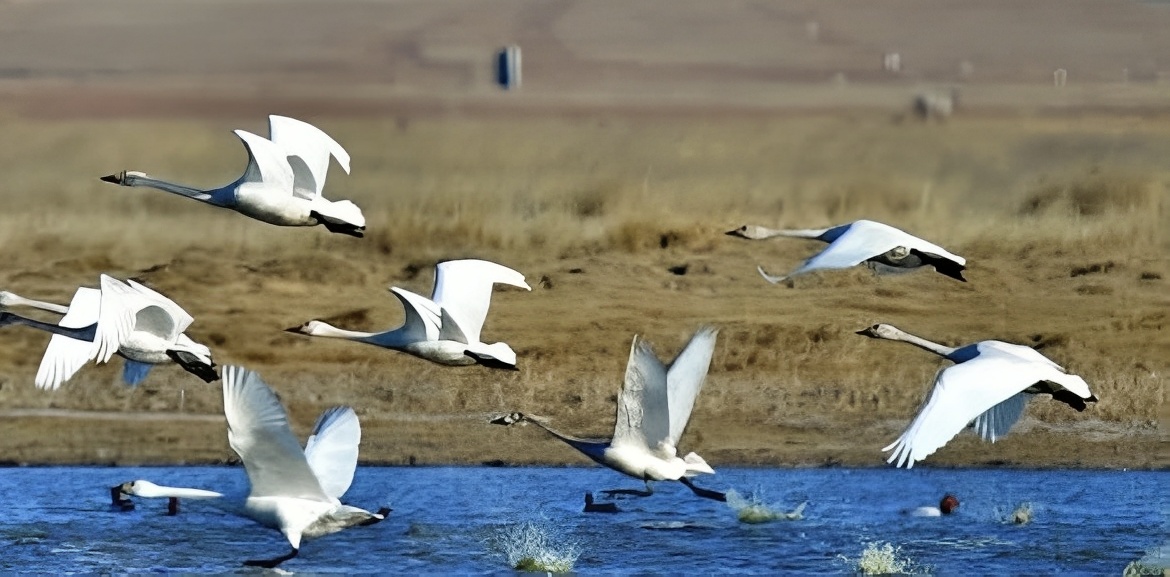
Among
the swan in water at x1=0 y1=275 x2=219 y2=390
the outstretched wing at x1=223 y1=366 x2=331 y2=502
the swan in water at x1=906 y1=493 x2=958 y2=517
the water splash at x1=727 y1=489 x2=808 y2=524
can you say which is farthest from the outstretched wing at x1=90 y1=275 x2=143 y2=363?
the swan in water at x1=906 y1=493 x2=958 y2=517

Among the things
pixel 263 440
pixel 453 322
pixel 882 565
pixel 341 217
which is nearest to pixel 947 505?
pixel 882 565

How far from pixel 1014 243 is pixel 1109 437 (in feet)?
24.6

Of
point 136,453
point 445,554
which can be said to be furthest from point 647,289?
point 445,554

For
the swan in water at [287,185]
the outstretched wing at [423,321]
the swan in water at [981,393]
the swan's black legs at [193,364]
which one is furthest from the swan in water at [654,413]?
the swan's black legs at [193,364]

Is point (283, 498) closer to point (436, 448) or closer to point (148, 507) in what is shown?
point (148, 507)

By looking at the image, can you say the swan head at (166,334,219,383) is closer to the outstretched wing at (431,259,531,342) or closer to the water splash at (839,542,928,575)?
the outstretched wing at (431,259,531,342)

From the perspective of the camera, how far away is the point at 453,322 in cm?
1734

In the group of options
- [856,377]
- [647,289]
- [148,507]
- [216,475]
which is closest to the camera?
[148,507]

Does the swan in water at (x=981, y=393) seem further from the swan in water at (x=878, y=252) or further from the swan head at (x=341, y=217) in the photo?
the swan head at (x=341, y=217)

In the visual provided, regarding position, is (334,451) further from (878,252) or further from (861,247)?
(878,252)

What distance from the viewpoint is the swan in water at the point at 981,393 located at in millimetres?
13219

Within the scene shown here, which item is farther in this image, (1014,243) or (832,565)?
(1014,243)

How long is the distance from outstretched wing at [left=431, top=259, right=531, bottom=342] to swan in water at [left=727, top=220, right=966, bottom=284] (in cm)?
253

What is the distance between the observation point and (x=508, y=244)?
1342 inches
